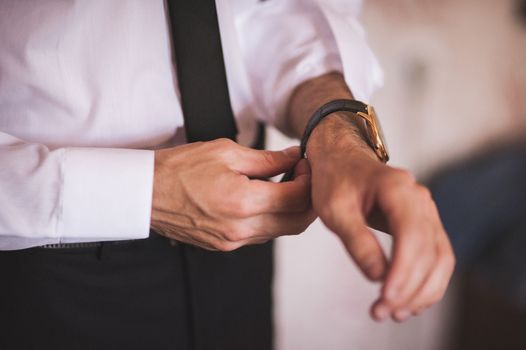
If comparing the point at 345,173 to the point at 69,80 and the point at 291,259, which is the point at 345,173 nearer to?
the point at 69,80

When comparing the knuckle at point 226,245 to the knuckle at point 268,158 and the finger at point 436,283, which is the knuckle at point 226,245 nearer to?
the knuckle at point 268,158

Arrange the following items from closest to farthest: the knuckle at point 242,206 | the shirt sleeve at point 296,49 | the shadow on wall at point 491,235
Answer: the knuckle at point 242,206
the shirt sleeve at point 296,49
the shadow on wall at point 491,235

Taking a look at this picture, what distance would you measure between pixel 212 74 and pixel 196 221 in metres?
0.18

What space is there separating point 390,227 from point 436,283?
0.05 meters

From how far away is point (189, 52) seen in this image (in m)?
0.54

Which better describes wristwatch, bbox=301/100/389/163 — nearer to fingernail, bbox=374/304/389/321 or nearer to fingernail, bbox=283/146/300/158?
fingernail, bbox=283/146/300/158

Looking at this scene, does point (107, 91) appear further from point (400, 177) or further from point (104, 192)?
point (400, 177)

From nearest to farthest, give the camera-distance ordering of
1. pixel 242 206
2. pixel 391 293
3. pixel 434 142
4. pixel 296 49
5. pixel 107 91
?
1. pixel 391 293
2. pixel 242 206
3. pixel 107 91
4. pixel 296 49
5. pixel 434 142

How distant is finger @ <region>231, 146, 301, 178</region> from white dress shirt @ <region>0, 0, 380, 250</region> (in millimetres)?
90

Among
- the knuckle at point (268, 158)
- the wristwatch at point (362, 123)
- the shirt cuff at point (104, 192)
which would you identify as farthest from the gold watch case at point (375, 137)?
the shirt cuff at point (104, 192)

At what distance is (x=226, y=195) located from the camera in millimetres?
442

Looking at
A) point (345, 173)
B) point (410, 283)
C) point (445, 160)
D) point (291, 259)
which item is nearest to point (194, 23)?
point (345, 173)

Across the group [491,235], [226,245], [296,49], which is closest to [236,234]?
[226,245]

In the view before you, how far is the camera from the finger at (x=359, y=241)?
332mm
